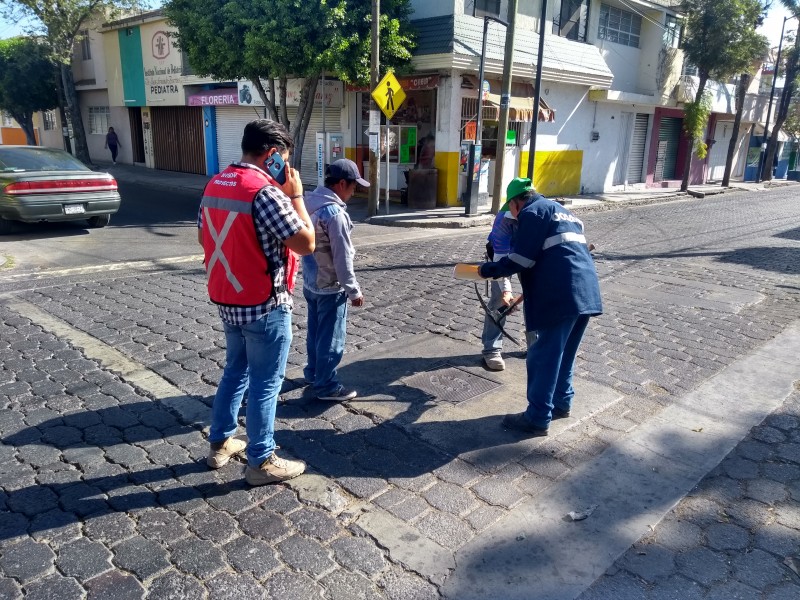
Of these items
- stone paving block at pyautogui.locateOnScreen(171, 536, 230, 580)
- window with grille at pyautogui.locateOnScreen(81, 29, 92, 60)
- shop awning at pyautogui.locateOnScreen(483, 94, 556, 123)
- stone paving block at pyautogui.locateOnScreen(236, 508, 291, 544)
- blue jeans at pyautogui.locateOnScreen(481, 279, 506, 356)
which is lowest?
stone paving block at pyautogui.locateOnScreen(236, 508, 291, 544)

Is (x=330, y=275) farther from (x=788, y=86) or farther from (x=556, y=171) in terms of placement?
(x=788, y=86)

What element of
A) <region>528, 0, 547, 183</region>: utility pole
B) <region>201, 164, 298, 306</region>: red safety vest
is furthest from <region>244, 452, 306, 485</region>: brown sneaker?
<region>528, 0, 547, 183</region>: utility pole

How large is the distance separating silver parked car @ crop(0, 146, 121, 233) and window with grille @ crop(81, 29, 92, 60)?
19.7m

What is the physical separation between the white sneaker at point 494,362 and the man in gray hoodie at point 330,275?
4.15 feet

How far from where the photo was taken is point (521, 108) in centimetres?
1641

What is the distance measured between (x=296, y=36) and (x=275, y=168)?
11.4 m

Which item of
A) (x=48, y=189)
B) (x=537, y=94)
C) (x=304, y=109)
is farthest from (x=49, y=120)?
(x=537, y=94)

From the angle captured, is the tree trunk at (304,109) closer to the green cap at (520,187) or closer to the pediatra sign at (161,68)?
the pediatra sign at (161,68)

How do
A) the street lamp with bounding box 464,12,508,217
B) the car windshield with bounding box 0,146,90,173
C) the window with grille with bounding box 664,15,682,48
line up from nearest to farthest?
1. the car windshield with bounding box 0,146,90,173
2. the street lamp with bounding box 464,12,508,217
3. the window with grille with bounding box 664,15,682,48

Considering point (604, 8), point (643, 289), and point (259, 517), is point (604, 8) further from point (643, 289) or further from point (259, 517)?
point (259, 517)

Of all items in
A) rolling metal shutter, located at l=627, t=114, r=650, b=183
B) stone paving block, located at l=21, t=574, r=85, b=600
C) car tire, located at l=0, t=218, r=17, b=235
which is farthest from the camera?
rolling metal shutter, located at l=627, t=114, r=650, b=183

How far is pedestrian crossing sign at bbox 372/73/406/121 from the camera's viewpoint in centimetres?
1309

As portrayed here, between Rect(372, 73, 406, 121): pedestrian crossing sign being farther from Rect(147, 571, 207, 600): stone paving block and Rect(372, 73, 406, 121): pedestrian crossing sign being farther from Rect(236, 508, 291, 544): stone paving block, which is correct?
Rect(147, 571, 207, 600): stone paving block

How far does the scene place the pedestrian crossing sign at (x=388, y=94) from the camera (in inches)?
515
